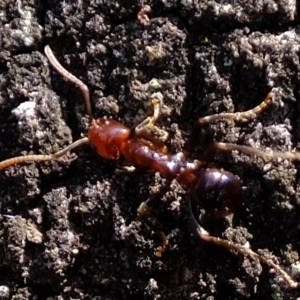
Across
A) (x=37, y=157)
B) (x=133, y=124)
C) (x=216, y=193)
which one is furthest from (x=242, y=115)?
(x=37, y=157)

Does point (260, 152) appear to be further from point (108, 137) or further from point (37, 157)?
point (37, 157)

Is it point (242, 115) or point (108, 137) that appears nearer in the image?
point (242, 115)

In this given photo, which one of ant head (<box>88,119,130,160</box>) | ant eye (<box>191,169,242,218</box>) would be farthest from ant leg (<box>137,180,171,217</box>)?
ant head (<box>88,119,130,160</box>)

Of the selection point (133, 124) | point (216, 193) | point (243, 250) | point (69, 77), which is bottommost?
point (243, 250)

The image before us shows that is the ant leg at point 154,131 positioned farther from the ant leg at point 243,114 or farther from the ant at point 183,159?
the ant leg at point 243,114

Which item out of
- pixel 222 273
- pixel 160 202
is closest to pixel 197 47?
pixel 160 202

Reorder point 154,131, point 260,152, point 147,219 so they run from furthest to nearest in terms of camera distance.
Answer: point 154,131 → point 147,219 → point 260,152

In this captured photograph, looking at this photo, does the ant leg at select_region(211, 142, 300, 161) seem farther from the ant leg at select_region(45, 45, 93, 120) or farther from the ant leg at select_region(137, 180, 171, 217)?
the ant leg at select_region(45, 45, 93, 120)
